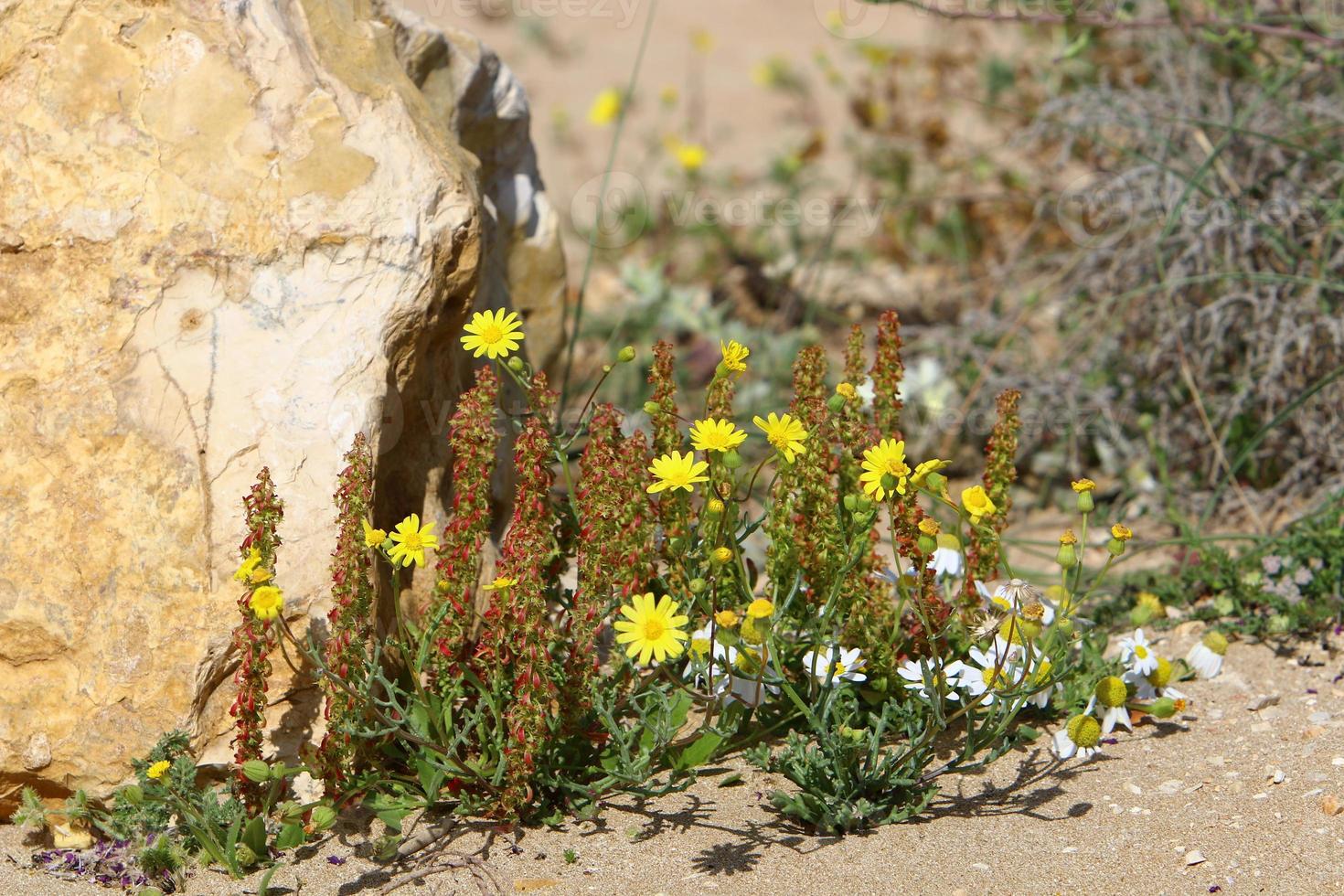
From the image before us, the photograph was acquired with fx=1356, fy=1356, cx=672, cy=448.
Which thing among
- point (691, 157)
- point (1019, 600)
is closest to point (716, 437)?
point (1019, 600)

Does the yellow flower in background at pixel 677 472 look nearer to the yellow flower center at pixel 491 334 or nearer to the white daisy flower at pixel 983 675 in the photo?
the yellow flower center at pixel 491 334

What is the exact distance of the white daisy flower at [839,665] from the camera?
8.70ft

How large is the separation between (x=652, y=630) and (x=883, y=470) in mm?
523

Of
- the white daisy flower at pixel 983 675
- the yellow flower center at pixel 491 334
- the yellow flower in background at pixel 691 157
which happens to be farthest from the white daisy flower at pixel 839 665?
the yellow flower in background at pixel 691 157

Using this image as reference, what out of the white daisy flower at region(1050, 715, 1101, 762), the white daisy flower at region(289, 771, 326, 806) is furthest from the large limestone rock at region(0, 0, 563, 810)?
the white daisy flower at region(1050, 715, 1101, 762)

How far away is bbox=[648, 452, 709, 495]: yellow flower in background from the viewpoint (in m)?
2.52

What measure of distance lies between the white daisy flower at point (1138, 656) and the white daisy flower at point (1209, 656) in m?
0.21

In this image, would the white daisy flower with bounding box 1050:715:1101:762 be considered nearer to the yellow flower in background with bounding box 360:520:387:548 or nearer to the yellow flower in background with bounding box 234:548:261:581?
the yellow flower in background with bounding box 360:520:387:548

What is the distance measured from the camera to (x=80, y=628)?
2637 millimetres

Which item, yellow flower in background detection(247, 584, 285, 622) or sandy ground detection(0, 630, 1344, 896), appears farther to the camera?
sandy ground detection(0, 630, 1344, 896)

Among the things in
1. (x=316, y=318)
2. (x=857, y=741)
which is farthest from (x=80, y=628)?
(x=857, y=741)

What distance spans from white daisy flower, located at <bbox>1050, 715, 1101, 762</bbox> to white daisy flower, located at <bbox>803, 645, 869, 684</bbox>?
1.39 ft

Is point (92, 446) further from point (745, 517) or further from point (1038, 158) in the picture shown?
Answer: point (1038, 158)

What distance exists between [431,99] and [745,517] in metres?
1.51
